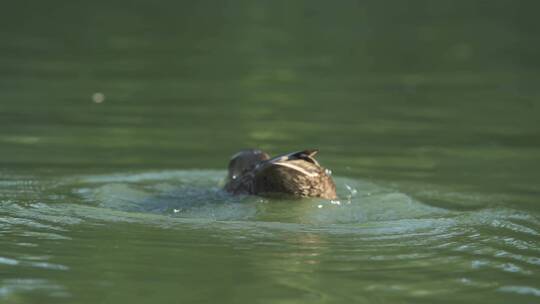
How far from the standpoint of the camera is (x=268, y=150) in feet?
38.2

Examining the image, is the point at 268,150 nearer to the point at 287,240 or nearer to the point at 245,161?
the point at 245,161

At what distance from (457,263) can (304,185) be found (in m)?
1.61

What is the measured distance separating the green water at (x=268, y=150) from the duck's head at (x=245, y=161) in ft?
1.00

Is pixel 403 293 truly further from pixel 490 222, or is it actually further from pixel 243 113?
pixel 243 113

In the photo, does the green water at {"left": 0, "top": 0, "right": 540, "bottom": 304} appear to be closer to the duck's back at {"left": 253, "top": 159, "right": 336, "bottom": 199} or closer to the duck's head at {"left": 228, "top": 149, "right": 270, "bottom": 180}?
the duck's back at {"left": 253, "top": 159, "right": 336, "bottom": 199}

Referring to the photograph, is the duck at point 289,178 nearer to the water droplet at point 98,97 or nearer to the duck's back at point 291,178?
the duck's back at point 291,178

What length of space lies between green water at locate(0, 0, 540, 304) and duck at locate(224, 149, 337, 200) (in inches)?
4.6

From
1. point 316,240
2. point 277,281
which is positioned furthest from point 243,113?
point 277,281

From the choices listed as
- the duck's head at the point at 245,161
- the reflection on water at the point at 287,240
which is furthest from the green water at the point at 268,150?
the duck's head at the point at 245,161

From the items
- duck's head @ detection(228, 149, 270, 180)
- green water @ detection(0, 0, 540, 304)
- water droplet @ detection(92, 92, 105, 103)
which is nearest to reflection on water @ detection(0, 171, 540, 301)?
green water @ detection(0, 0, 540, 304)

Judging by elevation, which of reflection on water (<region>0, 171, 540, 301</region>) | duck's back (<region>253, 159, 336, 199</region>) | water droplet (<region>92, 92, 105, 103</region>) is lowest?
reflection on water (<region>0, 171, 540, 301</region>)

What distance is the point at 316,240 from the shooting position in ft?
24.1

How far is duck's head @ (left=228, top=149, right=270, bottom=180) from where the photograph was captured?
28.7 ft

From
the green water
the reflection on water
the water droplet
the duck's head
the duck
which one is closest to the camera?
the reflection on water
